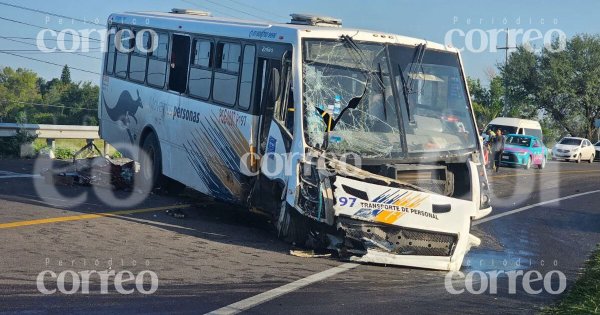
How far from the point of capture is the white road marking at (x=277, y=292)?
7.10 meters

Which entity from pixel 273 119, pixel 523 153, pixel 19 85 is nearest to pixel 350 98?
pixel 273 119

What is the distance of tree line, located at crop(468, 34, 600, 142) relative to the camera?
205ft

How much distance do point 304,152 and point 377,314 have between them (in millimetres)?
3292

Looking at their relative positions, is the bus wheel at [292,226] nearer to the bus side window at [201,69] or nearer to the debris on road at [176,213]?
the debris on road at [176,213]

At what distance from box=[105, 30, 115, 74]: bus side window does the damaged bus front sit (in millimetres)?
7101

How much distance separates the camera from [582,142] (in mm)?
46562

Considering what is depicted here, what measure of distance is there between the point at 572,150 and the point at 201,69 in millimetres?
36697

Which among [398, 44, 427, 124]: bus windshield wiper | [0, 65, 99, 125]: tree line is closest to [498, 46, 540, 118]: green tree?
[0, 65, 99, 125]: tree line

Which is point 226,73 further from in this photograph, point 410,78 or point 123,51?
point 123,51

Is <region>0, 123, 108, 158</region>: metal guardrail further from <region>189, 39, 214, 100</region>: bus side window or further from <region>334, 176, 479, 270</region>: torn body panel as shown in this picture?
<region>334, 176, 479, 270</region>: torn body panel

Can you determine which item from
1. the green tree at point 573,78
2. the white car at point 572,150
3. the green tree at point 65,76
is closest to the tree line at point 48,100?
the green tree at point 65,76

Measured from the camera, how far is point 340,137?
408 inches

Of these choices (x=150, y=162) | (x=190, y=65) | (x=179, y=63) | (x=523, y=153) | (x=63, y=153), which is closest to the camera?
(x=190, y=65)

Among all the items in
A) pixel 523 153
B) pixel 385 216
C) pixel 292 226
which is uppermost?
pixel 523 153
